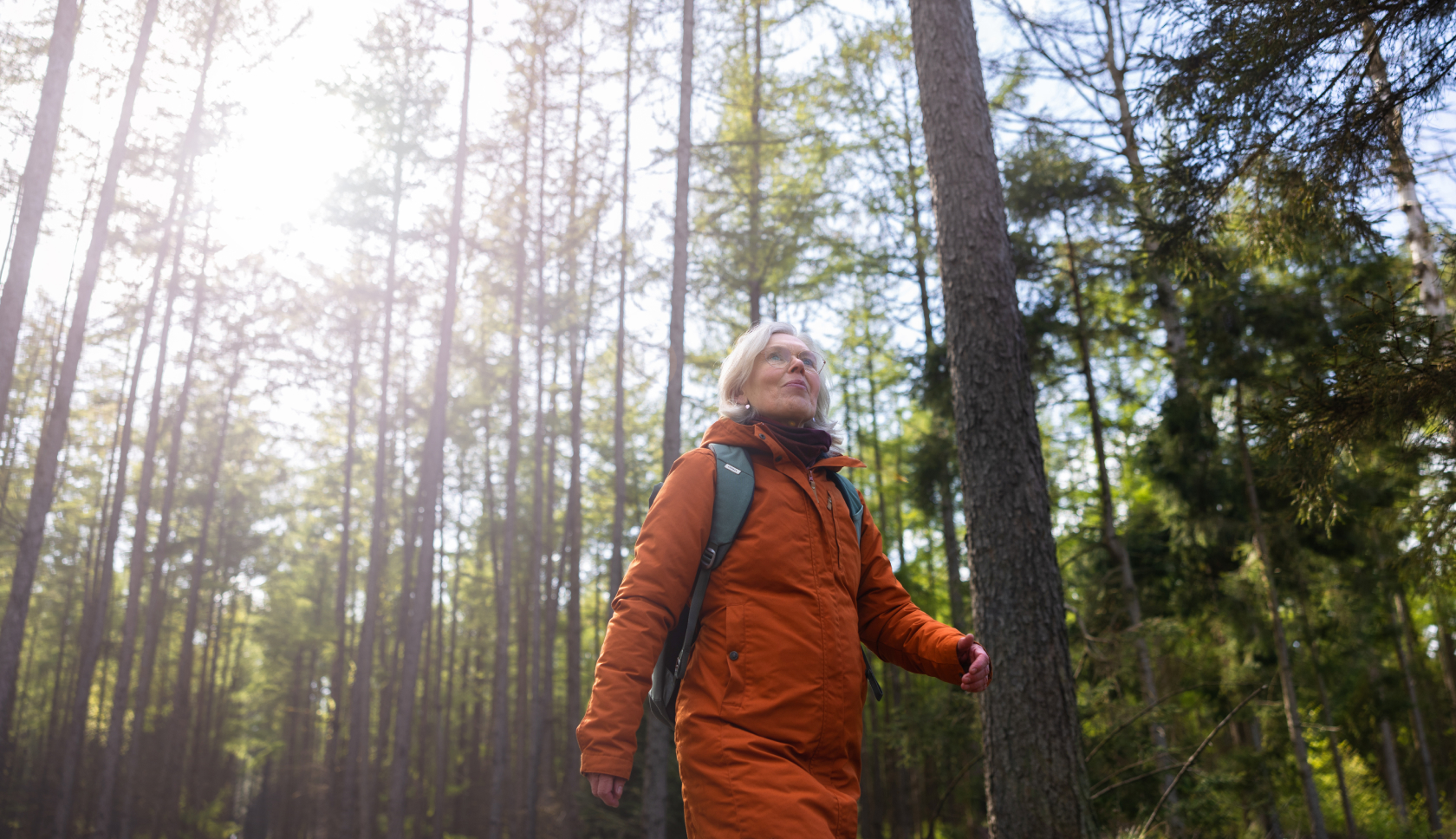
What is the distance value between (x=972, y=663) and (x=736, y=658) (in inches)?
24.3

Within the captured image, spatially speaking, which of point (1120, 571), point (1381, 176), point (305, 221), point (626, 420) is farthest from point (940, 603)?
point (305, 221)

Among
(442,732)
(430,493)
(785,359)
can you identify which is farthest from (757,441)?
(442,732)

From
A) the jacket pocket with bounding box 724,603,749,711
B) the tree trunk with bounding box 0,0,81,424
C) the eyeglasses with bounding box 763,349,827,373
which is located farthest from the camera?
the tree trunk with bounding box 0,0,81,424

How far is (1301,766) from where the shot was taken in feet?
29.9

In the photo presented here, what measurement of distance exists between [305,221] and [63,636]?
16.3m

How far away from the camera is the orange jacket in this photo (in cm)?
190

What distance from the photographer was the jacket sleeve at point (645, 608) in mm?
1909

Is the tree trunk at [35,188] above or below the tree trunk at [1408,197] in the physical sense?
above

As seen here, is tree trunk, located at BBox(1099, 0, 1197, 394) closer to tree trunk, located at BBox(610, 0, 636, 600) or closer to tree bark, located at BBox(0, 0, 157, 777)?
tree trunk, located at BBox(610, 0, 636, 600)

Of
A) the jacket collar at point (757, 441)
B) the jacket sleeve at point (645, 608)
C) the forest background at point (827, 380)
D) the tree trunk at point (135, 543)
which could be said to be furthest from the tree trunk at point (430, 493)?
the jacket sleeve at point (645, 608)

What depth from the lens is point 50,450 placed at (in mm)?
10047

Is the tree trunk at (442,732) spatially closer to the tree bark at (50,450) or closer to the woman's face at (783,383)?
the tree bark at (50,450)

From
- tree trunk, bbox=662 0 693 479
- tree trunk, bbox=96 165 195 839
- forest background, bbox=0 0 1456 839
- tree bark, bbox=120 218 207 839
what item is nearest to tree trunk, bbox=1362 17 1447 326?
forest background, bbox=0 0 1456 839

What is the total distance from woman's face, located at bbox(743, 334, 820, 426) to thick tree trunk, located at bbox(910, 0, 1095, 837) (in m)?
1.83
